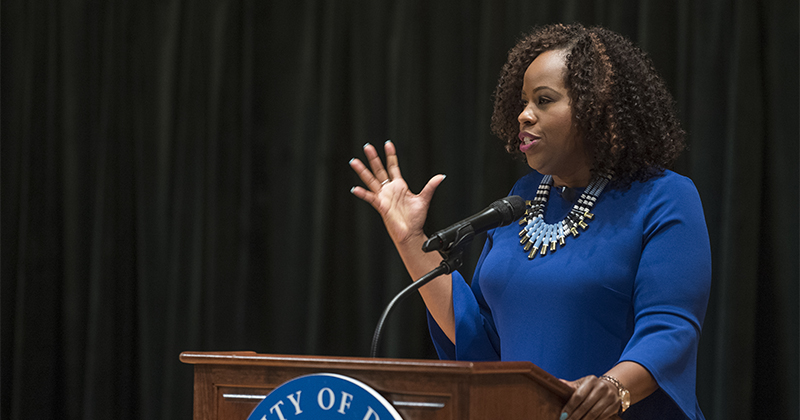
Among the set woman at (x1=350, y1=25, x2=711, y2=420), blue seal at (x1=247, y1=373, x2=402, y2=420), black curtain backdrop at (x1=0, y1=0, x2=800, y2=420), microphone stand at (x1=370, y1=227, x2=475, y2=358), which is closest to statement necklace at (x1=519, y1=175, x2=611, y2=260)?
woman at (x1=350, y1=25, x2=711, y2=420)

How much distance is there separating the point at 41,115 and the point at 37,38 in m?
0.30

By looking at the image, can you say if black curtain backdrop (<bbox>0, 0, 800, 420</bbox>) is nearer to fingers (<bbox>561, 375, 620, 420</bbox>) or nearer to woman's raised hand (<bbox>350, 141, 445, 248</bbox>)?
woman's raised hand (<bbox>350, 141, 445, 248</bbox>)

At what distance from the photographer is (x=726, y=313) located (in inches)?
79.0

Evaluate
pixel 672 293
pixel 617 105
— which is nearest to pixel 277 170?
pixel 617 105

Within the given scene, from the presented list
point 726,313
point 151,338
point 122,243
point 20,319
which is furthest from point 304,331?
point 726,313

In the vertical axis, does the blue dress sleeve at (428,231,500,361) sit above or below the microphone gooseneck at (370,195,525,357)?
below

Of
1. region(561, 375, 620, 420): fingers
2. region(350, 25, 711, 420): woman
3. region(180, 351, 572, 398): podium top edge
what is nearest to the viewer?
region(180, 351, 572, 398): podium top edge

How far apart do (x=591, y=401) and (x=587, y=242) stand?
16.1 inches

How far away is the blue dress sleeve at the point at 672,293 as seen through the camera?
1.11 m

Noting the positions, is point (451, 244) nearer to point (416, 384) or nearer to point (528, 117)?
point (416, 384)

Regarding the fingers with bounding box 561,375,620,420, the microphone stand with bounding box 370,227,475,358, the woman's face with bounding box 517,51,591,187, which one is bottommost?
the fingers with bounding box 561,375,620,420

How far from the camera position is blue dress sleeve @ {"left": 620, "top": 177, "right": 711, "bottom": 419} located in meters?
1.11

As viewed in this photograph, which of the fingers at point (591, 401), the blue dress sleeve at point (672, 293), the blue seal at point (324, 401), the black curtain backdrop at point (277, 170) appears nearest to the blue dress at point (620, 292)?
the blue dress sleeve at point (672, 293)

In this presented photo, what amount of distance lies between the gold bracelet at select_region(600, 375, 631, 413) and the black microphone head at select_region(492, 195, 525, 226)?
30 cm
